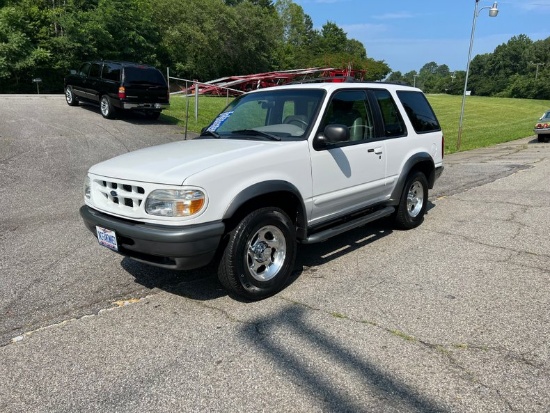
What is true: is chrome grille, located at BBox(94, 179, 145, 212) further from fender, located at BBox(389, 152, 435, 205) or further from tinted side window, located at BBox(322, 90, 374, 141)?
fender, located at BBox(389, 152, 435, 205)

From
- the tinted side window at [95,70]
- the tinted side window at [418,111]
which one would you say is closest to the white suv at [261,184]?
the tinted side window at [418,111]

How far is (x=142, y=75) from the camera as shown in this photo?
14.1 metres

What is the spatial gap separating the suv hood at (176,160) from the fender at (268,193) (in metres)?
0.29

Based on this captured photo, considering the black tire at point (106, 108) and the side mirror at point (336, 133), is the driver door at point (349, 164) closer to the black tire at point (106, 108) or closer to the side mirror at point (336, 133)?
the side mirror at point (336, 133)

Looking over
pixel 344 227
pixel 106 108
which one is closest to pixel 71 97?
pixel 106 108

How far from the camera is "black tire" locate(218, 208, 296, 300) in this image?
3.71 m

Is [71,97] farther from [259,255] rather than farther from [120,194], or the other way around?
[259,255]

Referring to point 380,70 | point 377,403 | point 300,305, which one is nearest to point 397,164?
point 300,305

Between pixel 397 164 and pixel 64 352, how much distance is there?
4098mm

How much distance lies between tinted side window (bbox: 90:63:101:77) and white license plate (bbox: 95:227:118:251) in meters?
12.4

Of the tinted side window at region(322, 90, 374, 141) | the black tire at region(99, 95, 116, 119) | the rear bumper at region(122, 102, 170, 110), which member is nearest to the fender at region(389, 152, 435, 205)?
the tinted side window at region(322, 90, 374, 141)

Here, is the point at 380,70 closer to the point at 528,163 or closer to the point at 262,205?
the point at 528,163

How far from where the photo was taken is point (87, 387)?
9.20 feet

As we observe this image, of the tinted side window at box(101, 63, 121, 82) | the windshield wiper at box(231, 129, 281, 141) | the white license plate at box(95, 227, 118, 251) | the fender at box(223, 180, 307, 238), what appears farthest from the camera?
the tinted side window at box(101, 63, 121, 82)
